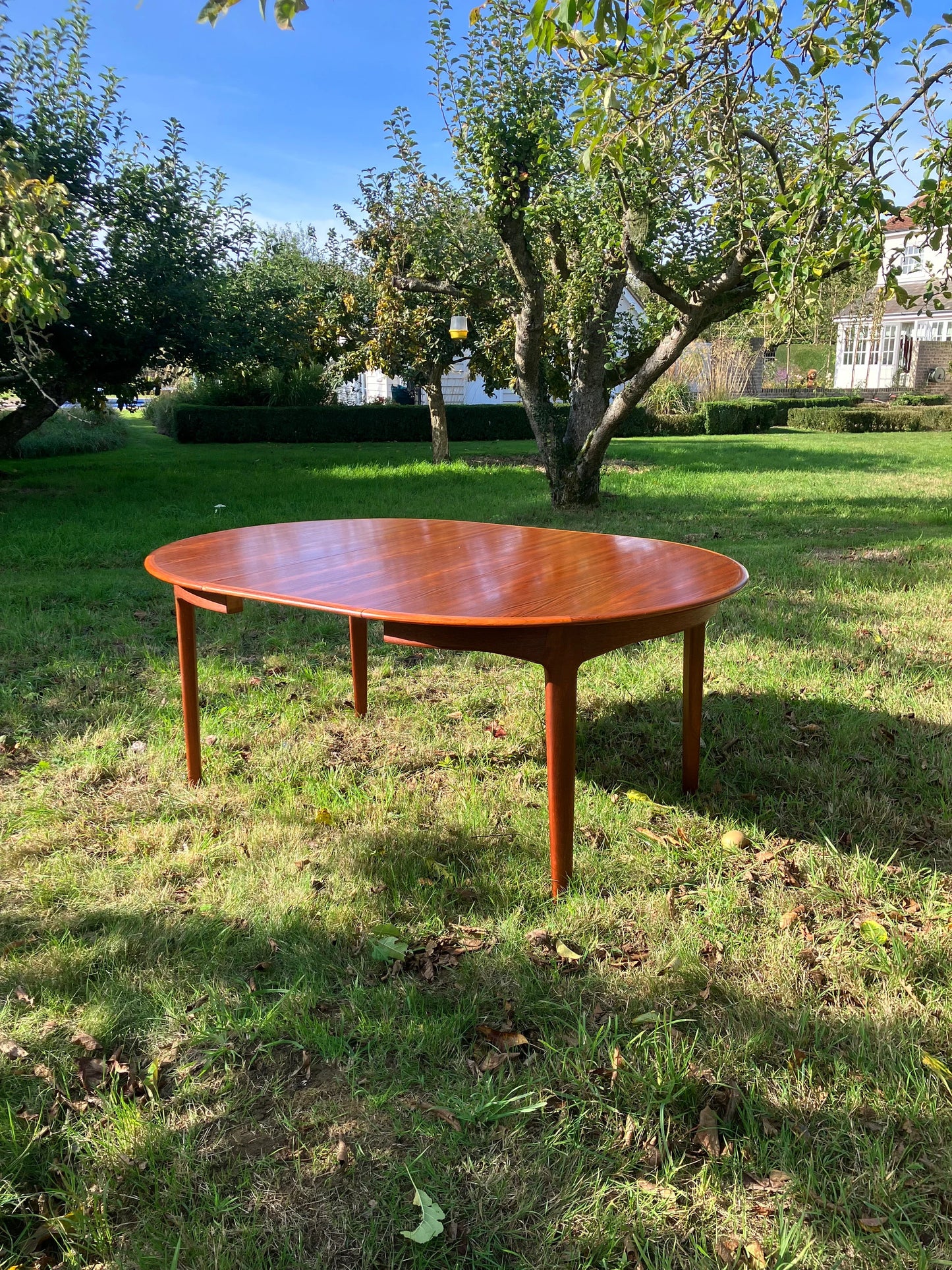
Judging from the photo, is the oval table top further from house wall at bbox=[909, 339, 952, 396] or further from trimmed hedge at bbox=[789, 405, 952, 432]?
house wall at bbox=[909, 339, 952, 396]

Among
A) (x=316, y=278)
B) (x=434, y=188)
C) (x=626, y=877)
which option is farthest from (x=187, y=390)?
(x=626, y=877)

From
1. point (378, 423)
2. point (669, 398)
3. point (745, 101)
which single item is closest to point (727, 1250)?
point (745, 101)

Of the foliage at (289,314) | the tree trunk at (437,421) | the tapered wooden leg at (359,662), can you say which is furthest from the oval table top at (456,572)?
the tree trunk at (437,421)

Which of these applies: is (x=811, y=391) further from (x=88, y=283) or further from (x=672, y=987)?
(x=672, y=987)

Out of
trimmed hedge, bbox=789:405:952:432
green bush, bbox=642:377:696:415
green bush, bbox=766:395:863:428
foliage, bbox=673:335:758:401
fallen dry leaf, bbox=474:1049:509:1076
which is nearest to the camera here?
fallen dry leaf, bbox=474:1049:509:1076

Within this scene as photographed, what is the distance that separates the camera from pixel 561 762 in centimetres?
212

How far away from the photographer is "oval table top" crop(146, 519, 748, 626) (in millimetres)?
2068

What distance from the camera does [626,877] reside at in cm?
236

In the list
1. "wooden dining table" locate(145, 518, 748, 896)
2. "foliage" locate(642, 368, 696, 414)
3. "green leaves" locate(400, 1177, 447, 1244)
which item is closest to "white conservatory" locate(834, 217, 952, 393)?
"foliage" locate(642, 368, 696, 414)

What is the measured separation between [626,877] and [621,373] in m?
7.59

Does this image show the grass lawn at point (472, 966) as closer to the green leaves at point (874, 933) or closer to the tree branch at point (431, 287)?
the green leaves at point (874, 933)

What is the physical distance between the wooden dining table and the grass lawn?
33 cm

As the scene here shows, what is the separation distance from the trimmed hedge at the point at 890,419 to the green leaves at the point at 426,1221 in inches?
978

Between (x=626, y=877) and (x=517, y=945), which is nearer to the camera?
(x=517, y=945)
